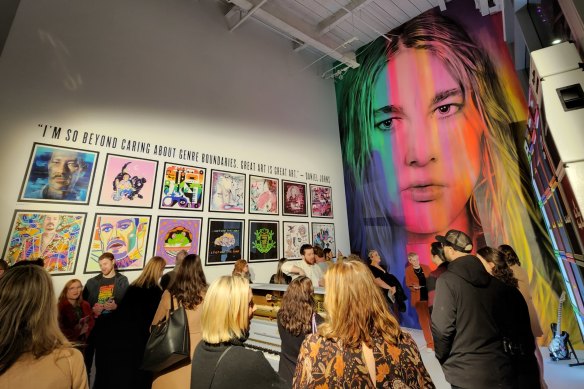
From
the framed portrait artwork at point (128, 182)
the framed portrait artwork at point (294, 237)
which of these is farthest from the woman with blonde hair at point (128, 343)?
the framed portrait artwork at point (294, 237)

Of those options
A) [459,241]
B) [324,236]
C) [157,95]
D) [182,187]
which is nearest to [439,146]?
[324,236]

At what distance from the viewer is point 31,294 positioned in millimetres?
1059

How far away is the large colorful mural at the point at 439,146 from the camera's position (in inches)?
189

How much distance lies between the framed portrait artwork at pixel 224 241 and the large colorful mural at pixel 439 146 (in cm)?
321

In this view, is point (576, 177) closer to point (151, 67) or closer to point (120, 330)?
point (120, 330)

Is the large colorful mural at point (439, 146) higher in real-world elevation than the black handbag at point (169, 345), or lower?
higher

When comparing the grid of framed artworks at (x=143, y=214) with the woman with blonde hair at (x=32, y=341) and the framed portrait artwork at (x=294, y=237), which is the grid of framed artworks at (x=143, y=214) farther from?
the woman with blonde hair at (x=32, y=341)

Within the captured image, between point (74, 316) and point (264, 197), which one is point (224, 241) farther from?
point (74, 316)

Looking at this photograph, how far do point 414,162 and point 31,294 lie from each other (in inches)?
253

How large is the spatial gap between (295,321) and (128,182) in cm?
368

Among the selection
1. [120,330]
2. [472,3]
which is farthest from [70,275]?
[472,3]

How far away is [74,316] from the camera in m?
2.82

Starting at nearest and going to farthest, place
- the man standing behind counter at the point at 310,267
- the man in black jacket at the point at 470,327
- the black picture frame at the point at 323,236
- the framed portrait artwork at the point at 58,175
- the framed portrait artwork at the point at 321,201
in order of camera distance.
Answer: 1. the man in black jacket at the point at 470,327
2. the framed portrait artwork at the point at 58,175
3. the man standing behind counter at the point at 310,267
4. the black picture frame at the point at 323,236
5. the framed portrait artwork at the point at 321,201

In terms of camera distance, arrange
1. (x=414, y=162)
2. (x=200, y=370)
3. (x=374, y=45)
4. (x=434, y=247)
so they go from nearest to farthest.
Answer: (x=200, y=370) → (x=434, y=247) → (x=414, y=162) → (x=374, y=45)
